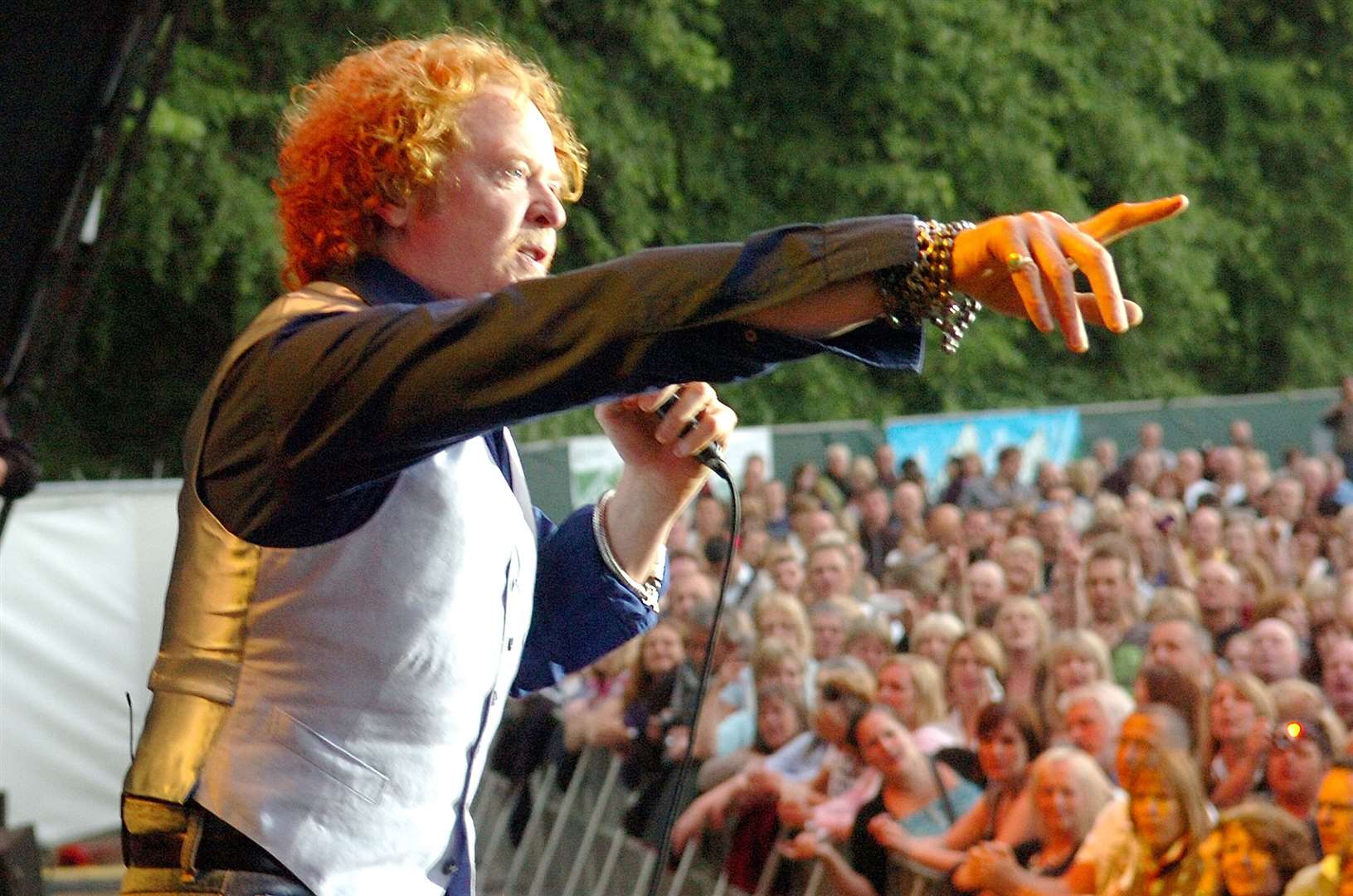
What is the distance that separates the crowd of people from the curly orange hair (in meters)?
1.12

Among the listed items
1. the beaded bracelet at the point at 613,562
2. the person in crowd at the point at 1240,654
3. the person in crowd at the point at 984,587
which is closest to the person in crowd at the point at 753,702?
the person in crowd at the point at 984,587

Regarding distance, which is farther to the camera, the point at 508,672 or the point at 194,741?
the point at 508,672

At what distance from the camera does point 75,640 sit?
25.2 ft

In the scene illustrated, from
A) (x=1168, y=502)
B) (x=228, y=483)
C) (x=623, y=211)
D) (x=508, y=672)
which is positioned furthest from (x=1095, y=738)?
(x=623, y=211)

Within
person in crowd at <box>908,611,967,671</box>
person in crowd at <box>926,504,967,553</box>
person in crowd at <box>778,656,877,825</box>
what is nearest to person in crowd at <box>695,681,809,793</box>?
person in crowd at <box>778,656,877,825</box>

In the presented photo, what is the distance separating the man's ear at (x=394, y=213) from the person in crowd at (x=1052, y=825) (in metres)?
2.86

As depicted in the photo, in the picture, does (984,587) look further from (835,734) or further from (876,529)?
(876,529)

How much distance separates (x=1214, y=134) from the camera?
17516 millimetres

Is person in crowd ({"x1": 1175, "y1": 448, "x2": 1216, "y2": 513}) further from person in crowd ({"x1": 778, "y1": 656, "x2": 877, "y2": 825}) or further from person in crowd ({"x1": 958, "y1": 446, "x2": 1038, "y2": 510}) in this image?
person in crowd ({"x1": 778, "y1": 656, "x2": 877, "y2": 825})

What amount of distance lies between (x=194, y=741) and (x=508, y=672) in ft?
0.96

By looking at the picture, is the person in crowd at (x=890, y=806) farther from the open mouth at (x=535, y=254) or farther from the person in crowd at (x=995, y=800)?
the open mouth at (x=535, y=254)

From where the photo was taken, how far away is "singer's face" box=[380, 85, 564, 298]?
1623 mm

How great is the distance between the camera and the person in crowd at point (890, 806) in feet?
14.7

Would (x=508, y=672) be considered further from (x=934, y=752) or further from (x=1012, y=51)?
(x=1012, y=51)
